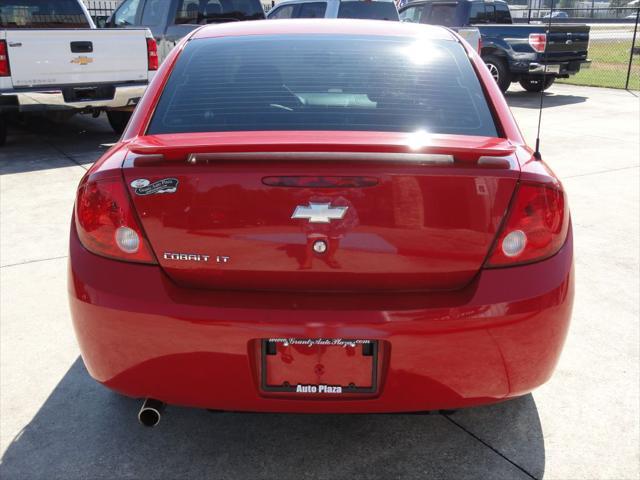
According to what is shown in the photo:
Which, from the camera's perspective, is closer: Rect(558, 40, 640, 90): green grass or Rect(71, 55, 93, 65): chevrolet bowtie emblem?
Rect(71, 55, 93, 65): chevrolet bowtie emblem

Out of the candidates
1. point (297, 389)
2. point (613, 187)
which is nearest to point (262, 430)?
point (297, 389)

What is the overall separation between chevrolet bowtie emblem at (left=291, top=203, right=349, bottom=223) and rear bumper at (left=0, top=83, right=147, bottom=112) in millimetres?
6643

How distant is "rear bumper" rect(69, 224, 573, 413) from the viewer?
2133mm

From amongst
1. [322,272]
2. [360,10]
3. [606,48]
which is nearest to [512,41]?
[360,10]

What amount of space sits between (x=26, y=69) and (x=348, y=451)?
22.0 feet

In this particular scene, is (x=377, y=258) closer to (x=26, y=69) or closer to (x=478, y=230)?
(x=478, y=230)

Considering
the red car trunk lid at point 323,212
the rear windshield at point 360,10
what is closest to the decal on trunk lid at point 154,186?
the red car trunk lid at point 323,212

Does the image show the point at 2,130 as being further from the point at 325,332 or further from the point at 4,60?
the point at 325,332

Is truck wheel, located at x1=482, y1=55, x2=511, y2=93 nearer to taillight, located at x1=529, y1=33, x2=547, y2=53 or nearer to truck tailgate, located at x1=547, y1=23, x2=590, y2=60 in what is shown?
taillight, located at x1=529, y1=33, x2=547, y2=53

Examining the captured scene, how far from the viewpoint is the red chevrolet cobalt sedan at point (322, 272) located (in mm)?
2143

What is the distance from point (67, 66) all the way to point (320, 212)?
6825mm

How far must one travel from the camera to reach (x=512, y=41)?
551 inches

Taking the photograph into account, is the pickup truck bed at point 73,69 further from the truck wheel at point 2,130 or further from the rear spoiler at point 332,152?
the rear spoiler at point 332,152

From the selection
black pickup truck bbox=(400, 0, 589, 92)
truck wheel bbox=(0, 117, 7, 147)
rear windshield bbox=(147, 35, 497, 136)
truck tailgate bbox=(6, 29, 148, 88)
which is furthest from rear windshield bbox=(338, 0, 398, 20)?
rear windshield bbox=(147, 35, 497, 136)
